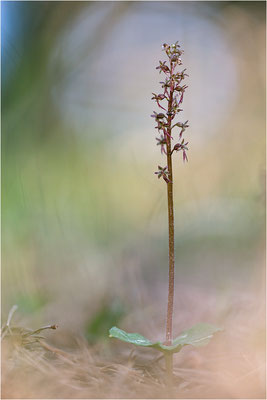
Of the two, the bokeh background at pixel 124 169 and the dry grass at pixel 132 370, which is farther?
the bokeh background at pixel 124 169

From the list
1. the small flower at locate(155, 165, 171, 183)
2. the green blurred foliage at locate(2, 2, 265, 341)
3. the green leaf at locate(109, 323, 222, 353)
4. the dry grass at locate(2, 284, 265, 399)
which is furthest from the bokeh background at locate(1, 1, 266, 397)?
the small flower at locate(155, 165, 171, 183)

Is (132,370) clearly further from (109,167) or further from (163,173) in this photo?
(109,167)

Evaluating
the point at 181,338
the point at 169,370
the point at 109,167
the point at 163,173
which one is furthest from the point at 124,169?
the point at 169,370

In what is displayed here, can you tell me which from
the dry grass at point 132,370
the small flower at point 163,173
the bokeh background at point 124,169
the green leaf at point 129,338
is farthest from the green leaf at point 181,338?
the small flower at point 163,173

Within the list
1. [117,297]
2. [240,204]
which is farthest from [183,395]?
[240,204]

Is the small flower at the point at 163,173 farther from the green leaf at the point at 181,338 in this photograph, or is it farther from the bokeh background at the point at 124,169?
the bokeh background at the point at 124,169

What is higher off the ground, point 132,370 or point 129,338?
point 129,338

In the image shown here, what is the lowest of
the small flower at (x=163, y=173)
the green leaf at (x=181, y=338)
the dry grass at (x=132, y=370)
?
the dry grass at (x=132, y=370)
